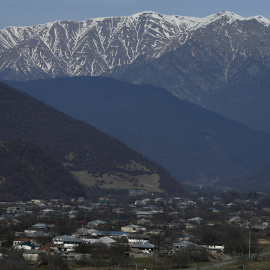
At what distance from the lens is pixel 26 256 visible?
95625mm

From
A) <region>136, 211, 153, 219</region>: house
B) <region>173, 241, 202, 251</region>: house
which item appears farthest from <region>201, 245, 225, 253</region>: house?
<region>136, 211, 153, 219</region>: house

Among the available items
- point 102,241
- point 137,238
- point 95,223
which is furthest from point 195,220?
point 102,241

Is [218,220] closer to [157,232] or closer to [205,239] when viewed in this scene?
[157,232]

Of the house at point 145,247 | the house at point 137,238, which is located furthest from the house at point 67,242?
the house at point 137,238

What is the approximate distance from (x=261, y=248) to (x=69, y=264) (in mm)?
26835

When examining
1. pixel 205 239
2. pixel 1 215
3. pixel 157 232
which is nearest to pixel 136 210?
pixel 1 215

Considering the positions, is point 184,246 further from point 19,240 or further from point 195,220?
point 195,220

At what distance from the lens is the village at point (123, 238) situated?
9388cm

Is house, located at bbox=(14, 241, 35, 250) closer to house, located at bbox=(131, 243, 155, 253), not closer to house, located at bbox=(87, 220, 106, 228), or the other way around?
house, located at bbox=(131, 243, 155, 253)

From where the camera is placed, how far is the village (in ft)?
308

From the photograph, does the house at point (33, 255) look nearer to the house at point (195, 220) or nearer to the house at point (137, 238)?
the house at point (137, 238)

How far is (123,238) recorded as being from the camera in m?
117

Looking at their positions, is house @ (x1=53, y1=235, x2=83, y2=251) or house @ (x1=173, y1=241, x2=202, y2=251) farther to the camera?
house @ (x1=173, y1=241, x2=202, y2=251)

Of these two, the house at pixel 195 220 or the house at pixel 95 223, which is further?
the house at pixel 195 220
